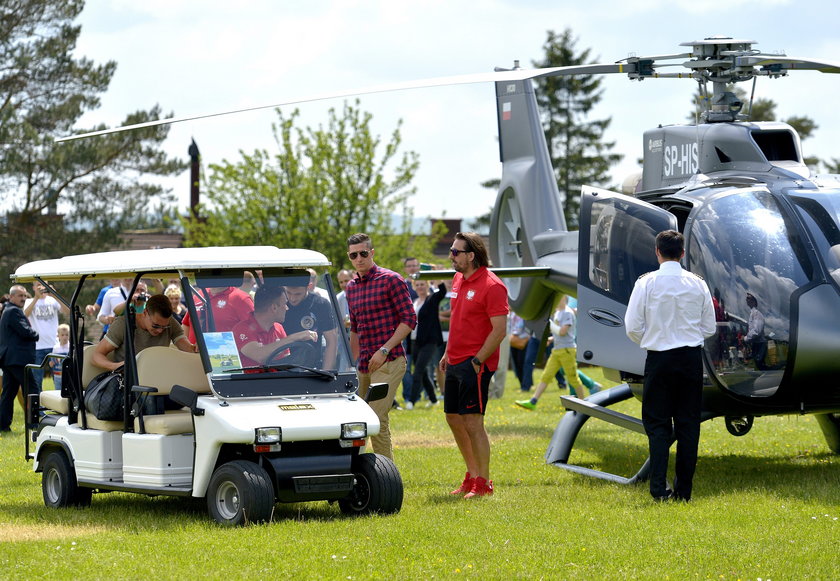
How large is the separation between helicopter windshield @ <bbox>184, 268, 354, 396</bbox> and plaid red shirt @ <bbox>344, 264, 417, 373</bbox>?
972mm

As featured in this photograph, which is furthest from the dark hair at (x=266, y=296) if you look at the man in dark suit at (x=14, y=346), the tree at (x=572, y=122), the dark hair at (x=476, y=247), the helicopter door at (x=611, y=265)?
the tree at (x=572, y=122)

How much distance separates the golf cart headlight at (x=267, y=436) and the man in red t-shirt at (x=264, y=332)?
0.62m

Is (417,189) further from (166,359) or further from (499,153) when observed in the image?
(166,359)

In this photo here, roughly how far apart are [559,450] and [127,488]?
13.2 feet

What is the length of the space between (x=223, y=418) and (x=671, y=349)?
3078 millimetres

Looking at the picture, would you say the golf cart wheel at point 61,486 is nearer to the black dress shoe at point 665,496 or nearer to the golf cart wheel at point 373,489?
the golf cart wheel at point 373,489

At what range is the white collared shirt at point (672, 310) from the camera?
8.20 metres

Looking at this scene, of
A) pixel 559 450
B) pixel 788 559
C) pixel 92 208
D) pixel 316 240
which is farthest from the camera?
pixel 316 240

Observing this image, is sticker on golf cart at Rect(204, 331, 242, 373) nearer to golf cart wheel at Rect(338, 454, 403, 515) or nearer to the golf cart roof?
the golf cart roof

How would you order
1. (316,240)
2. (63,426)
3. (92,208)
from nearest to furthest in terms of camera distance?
(63,426), (92,208), (316,240)

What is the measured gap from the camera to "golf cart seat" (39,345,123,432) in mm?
8195

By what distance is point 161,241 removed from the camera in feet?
150

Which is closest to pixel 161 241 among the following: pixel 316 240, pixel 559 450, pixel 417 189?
pixel 316 240

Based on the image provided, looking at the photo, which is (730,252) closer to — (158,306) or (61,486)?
(158,306)
